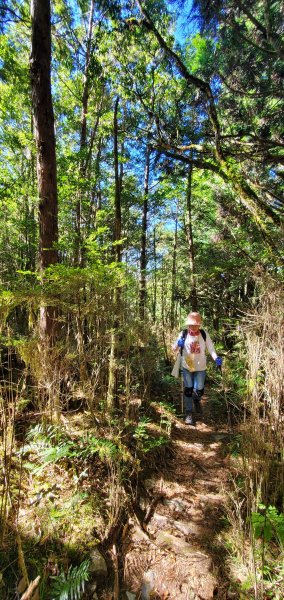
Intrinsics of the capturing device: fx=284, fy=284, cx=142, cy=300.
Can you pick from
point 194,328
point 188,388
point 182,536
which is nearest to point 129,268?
point 194,328

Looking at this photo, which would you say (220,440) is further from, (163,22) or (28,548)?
(163,22)

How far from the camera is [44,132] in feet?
13.4

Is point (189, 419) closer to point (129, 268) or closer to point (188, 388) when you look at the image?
point (188, 388)

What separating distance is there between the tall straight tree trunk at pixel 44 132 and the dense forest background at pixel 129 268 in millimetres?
21

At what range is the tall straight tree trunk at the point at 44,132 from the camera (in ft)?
13.0

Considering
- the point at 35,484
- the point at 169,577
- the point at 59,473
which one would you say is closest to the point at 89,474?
the point at 59,473

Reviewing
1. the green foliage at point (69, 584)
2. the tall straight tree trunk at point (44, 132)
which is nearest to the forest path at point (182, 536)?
the green foliage at point (69, 584)

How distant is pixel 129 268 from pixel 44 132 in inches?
Answer: 91.9

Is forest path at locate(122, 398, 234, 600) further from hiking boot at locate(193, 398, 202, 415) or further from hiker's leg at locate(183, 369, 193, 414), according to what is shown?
hiking boot at locate(193, 398, 202, 415)

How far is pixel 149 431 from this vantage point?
3639mm

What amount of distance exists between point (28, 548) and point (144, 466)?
1.40 meters

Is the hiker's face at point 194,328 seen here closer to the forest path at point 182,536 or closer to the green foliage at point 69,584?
the forest path at point 182,536

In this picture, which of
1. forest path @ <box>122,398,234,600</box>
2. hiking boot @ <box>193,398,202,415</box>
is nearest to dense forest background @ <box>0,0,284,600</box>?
forest path @ <box>122,398,234,600</box>

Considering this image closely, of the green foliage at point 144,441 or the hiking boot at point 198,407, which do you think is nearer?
the green foliage at point 144,441
